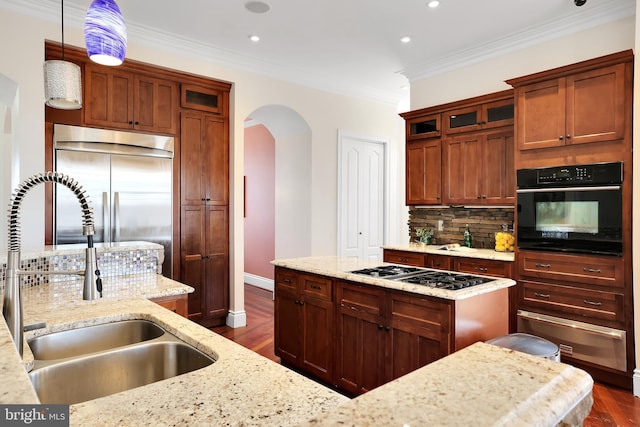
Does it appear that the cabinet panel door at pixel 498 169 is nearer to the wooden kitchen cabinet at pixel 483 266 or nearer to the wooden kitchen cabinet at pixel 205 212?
the wooden kitchen cabinet at pixel 483 266

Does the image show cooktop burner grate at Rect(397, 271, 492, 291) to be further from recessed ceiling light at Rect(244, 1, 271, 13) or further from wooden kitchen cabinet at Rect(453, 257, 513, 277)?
recessed ceiling light at Rect(244, 1, 271, 13)

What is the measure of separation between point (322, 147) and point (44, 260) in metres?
3.73

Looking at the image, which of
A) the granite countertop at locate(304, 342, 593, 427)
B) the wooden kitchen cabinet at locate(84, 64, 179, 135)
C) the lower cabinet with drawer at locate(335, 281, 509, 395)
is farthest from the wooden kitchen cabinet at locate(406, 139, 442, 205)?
the granite countertop at locate(304, 342, 593, 427)

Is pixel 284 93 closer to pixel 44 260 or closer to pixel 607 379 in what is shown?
pixel 44 260

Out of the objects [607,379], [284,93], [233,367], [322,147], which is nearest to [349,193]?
[322,147]

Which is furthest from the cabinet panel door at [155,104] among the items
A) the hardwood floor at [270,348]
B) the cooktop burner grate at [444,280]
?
the cooktop burner grate at [444,280]

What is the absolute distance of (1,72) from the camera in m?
3.16

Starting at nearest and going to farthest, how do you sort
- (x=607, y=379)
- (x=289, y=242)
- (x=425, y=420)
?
(x=425, y=420) → (x=607, y=379) → (x=289, y=242)

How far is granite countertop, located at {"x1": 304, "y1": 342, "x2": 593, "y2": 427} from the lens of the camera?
2.33 ft

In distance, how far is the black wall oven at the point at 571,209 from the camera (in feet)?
9.70

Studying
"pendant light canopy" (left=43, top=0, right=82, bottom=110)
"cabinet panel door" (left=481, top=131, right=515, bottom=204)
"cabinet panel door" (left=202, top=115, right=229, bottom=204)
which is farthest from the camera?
"cabinet panel door" (left=202, top=115, right=229, bottom=204)

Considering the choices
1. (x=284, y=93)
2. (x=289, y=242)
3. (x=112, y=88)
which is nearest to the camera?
(x=112, y=88)

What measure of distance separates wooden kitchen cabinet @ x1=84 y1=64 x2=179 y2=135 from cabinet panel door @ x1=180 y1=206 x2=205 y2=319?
901 millimetres

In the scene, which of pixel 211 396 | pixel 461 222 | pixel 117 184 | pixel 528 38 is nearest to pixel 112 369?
pixel 211 396
